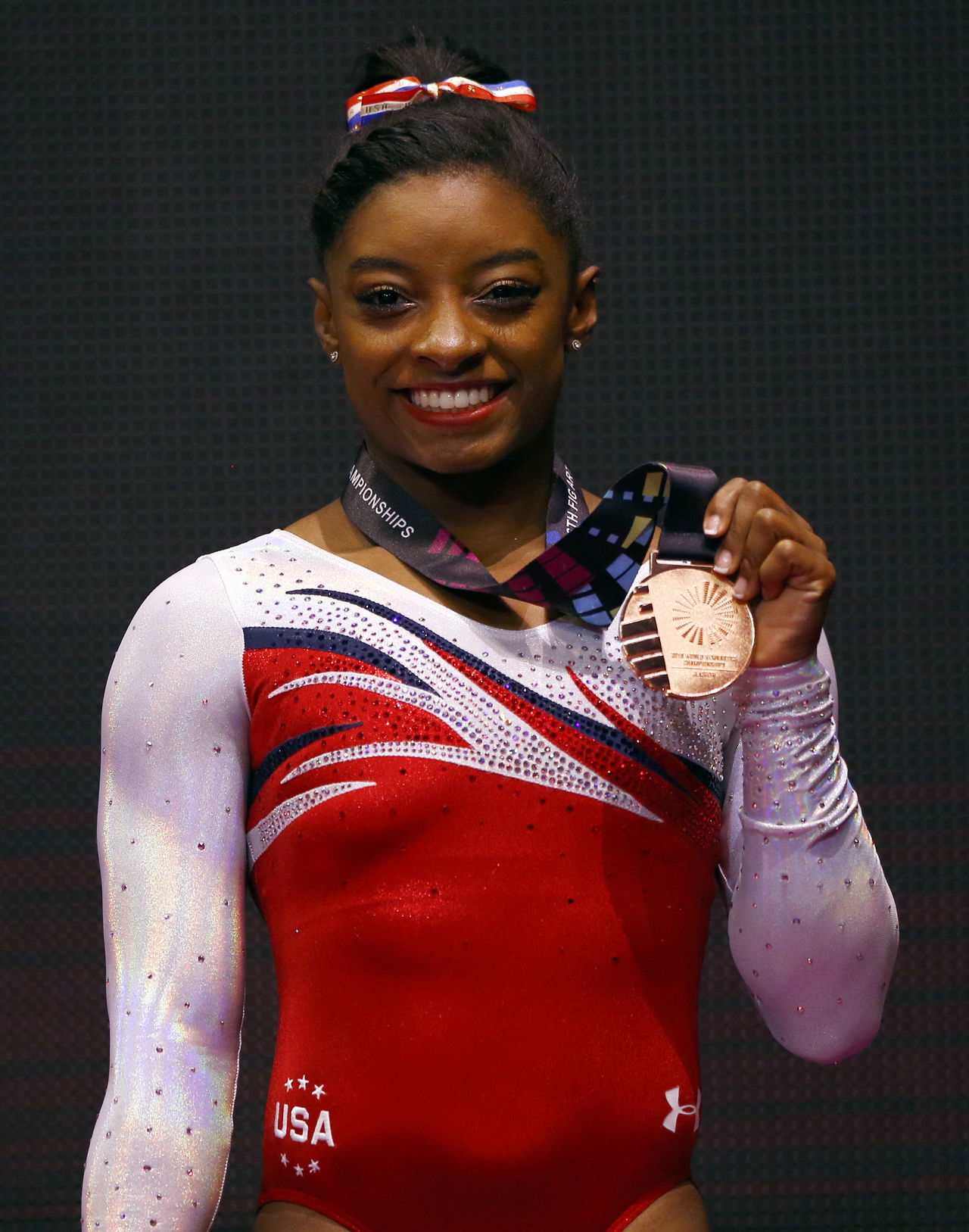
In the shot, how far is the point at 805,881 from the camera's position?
130cm

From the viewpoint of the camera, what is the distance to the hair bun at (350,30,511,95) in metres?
1.48

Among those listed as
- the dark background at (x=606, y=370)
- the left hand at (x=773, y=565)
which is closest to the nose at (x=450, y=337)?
the left hand at (x=773, y=565)

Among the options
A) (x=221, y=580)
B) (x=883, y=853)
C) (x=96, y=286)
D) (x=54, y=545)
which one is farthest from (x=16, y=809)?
(x=221, y=580)

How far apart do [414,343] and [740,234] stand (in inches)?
55.1

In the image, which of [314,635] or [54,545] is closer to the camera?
[314,635]

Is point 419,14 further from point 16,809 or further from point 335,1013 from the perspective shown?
point 335,1013

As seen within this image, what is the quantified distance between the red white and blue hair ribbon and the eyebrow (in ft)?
0.43

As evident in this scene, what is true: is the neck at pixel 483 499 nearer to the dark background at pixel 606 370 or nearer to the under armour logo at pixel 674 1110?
the under armour logo at pixel 674 1110

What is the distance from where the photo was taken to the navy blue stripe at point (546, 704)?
1336 millimetres

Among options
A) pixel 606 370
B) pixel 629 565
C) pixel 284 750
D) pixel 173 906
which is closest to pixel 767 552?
pixel 629 565

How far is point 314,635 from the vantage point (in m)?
1.34

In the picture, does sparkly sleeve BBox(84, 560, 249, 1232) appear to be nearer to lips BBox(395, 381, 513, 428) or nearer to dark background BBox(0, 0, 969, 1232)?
lips BBox(395, 381, 513, 428)

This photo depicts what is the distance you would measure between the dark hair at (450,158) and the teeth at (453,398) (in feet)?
0.45

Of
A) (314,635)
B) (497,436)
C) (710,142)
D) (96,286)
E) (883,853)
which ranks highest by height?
(710,142)
